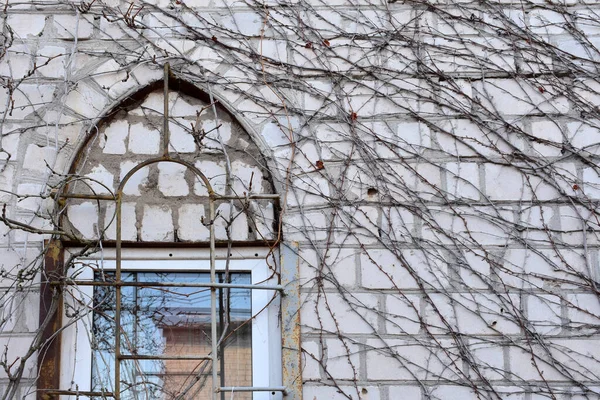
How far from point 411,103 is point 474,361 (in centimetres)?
112

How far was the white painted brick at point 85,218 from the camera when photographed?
3551mm

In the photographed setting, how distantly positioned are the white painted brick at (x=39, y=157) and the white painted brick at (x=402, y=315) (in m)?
1.49

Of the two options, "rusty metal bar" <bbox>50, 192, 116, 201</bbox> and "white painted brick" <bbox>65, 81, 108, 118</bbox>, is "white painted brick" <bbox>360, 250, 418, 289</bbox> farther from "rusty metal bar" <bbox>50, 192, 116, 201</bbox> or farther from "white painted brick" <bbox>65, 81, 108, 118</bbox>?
"white painted brick" <bbox>65, 81, 108, 118</bbox>

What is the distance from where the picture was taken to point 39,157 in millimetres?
3607

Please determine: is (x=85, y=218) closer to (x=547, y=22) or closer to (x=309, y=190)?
(x=309, y=190)

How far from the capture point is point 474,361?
11.1ft

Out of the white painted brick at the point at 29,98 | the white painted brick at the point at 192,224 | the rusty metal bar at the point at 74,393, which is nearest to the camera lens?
the rusty metal bar at the point at 74,393

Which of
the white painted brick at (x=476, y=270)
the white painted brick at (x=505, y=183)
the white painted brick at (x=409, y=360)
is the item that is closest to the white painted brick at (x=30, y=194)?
the white painted brick at (x=409, y=360)

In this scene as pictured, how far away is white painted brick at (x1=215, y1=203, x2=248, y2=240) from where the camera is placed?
11.7 ft

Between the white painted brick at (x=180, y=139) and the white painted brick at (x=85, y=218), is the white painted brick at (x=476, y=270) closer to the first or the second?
the white painted brick at (x=180, y=139)

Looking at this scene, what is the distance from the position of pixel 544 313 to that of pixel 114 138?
191 cm

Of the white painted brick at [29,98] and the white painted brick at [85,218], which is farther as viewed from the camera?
the white painted brick at [29,98]

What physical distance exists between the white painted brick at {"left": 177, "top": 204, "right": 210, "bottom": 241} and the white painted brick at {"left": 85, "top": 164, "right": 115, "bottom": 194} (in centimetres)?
31

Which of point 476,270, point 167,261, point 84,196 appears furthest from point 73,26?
point 476,270
